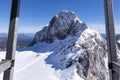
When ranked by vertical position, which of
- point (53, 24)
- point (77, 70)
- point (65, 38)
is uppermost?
point (53, 24)

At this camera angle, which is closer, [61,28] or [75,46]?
[75,46]

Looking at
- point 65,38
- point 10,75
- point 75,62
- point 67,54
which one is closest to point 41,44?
point 65,38

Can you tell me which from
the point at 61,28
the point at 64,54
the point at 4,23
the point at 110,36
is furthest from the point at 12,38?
the point at 61,28

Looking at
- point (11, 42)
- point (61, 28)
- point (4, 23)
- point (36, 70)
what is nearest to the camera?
point (11, 42)

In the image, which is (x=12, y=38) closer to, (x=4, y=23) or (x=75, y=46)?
(x=4, y=23)

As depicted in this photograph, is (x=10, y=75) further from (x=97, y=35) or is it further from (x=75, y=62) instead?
(x=97, y=35)

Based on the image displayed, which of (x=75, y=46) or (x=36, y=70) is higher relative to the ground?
(x=75, y=46)

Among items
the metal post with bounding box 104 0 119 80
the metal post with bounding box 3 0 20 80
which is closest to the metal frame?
the metal post with bounding box 3 0 20 80

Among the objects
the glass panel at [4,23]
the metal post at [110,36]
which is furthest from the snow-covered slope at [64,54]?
the metal post at [110,36]
